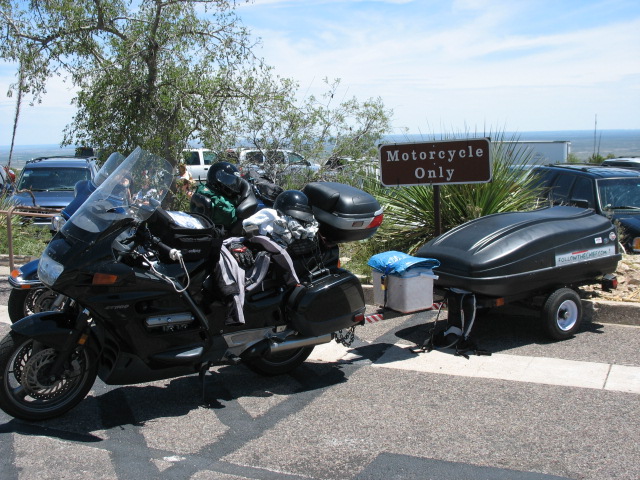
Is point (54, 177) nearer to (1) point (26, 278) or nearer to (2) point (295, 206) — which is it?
(1) point (26, 278)

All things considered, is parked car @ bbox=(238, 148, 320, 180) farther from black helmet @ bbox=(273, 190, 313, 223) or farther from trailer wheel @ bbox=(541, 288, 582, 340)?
trailer wheel @ bbox=(541, 288, 582, 340)

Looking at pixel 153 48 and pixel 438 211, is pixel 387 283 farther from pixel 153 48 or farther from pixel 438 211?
pixel 153 48

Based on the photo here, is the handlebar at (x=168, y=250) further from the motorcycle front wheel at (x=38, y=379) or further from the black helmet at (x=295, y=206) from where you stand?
the black helmet at (x=295, y=206)

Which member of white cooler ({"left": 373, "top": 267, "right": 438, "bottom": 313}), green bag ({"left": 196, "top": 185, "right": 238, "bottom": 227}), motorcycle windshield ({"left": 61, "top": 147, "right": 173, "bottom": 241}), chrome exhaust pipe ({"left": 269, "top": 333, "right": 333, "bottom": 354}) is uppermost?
motorcycle windshield ({"left": 61, "top": 147, "right": 173, "bottom": 241})

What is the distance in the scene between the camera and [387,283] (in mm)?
5859

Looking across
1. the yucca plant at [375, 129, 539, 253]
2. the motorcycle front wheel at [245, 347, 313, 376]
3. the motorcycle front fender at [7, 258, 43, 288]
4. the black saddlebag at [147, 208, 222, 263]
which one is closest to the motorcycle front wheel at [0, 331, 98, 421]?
the black saddlebag at [147, 208, 222, 263]

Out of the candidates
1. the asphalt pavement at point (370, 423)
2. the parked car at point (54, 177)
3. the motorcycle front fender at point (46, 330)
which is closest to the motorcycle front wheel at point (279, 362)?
the asphalt pavement at point (370, 423)

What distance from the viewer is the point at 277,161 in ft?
37.3

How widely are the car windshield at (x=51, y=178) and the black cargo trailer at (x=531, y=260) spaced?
34.0 feet

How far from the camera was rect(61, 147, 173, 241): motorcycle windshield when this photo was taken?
14.5 feet

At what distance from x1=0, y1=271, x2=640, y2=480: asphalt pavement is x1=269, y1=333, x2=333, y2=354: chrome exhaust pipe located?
0.35m

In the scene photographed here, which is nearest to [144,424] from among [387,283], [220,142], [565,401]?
[387,283]

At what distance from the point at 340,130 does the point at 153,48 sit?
345cm

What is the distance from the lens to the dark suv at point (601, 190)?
10.2 m
